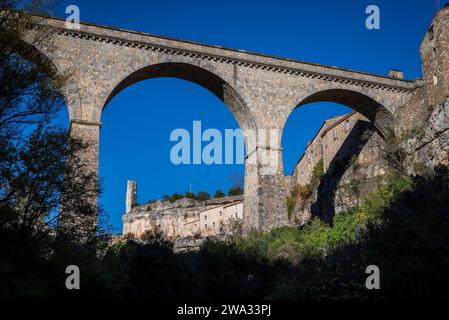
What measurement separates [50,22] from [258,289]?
15.4m

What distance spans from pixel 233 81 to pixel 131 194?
45.1 meters

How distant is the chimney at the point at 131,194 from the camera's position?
6950 centimetres

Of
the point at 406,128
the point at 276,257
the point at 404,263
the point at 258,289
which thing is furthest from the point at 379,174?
the point at 404,263

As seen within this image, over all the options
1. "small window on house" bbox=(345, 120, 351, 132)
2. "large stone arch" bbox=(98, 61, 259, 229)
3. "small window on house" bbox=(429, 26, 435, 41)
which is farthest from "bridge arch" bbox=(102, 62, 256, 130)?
"small window on house" bbox=(345, 120, 351, 132)

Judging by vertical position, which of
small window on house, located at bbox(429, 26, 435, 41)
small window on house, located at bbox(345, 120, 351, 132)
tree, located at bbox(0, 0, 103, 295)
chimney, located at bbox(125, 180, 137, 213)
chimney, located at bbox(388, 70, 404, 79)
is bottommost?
tree, located at bbox(0, 0, 103, 295)

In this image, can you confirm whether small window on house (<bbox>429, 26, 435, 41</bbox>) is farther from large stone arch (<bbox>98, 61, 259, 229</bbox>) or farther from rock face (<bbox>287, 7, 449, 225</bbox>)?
large stone arch (<bbox>98, 61, 259, 229</bbox>)

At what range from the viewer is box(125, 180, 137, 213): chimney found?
228ft

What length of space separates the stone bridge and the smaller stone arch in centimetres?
7

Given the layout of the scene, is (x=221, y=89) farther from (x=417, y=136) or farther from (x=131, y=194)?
(x=131, y=194)

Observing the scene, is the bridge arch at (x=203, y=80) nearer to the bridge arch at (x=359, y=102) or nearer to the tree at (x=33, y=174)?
the bridge arch at (x=359, y=102)

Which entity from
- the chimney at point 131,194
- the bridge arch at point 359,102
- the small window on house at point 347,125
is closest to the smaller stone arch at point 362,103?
the bridge arch at point 359,102

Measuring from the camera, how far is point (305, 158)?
1941 inches

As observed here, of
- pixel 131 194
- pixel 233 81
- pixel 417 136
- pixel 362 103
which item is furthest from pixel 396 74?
pixel 131 194
